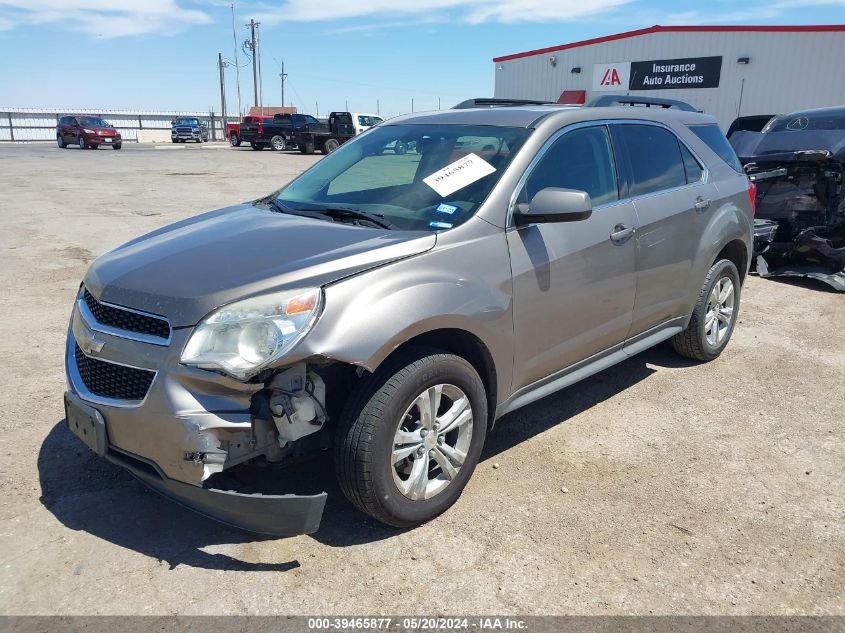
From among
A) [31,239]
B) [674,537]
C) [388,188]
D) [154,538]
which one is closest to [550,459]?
[674,537]

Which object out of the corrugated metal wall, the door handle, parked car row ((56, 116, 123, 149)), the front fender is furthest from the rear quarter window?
parked car row ((56, 116, 123, 149))

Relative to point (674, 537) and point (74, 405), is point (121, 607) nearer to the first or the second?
point (74, 405)

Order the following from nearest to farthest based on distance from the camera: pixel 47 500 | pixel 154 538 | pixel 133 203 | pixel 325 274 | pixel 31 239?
pixel 325 274 < pixel 154 538 < pixel 47 500 < pixel 31 239 < pixel 133 203

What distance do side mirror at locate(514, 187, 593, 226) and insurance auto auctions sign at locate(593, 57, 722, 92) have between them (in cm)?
2689

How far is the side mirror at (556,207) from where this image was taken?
325cm

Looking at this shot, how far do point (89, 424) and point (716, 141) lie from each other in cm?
463

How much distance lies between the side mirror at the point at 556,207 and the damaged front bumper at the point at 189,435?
157cm

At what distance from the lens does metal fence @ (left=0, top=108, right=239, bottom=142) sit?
4738 cm

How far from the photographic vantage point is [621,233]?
3.93 metres

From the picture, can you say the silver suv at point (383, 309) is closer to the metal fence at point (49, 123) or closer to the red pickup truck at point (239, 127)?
the red pickup truck at point (239, 127)

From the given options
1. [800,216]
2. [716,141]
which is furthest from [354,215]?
[800,216]

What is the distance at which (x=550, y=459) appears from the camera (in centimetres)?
380

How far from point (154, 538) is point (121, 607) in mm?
448

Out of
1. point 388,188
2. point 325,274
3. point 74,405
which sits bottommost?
point 74,405
